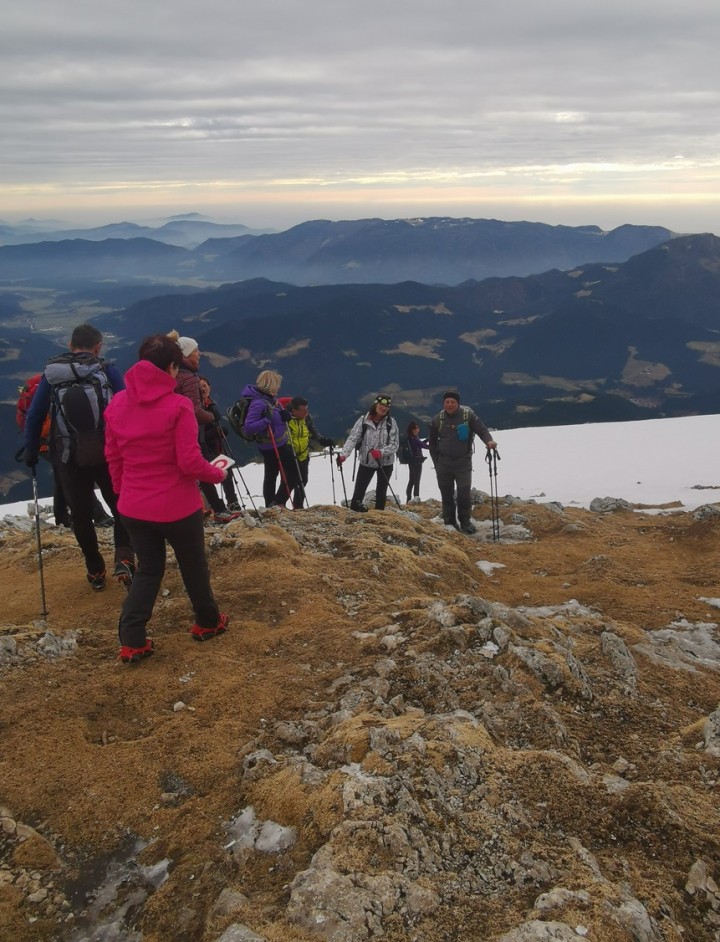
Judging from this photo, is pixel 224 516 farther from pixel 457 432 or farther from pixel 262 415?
pixel 457 432

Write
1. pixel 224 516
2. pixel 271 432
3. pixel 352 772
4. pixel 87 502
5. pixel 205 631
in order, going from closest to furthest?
pixel 352 772
pixel 205 631
pixel 87 502
pixel 224 516
pixel 271 432

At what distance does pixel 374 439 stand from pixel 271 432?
6.35 ft

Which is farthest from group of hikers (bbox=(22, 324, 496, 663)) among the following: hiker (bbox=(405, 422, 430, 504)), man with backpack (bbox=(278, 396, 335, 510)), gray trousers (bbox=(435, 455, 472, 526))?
hiker (bbox=(405, 422, 430, 504))

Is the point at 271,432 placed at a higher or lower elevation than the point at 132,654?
higher

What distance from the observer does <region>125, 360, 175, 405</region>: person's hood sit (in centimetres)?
517

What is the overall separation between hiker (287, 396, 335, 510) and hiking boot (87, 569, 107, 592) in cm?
531

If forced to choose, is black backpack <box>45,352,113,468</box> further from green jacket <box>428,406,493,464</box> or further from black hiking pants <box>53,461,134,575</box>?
green jacket <box>428,406,493,464</box>

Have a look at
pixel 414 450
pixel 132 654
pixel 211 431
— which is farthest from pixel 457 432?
pixel 132 654

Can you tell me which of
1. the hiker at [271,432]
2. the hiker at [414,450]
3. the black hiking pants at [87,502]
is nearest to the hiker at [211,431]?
the hiker at [271,432]

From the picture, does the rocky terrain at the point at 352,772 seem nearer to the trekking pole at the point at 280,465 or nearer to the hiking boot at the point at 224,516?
the hiking boot at the point at 224,516

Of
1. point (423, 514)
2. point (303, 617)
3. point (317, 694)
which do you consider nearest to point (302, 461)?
point (423, 514)

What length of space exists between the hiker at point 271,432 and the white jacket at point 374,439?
3.73 ft

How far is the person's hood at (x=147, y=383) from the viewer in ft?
17.0

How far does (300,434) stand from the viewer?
1247 cm
